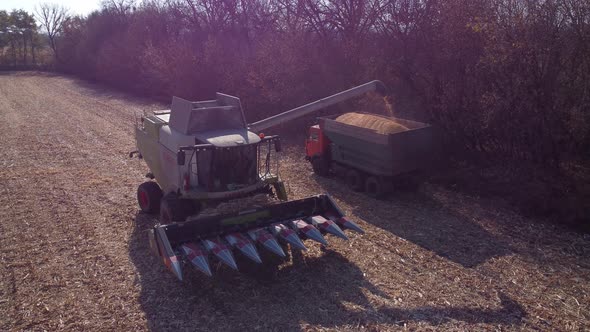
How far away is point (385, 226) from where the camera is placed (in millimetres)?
9570

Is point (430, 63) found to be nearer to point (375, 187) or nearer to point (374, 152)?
Answer: point (374, 152)

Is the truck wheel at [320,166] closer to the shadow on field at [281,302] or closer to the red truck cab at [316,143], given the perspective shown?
the red truck cab at [316,143]

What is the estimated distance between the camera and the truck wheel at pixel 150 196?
32.1ft

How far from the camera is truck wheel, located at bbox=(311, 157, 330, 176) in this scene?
1297 cm

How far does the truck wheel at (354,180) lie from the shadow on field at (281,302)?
4198 mm

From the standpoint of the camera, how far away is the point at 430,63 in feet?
45.2

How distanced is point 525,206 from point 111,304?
8546 mm

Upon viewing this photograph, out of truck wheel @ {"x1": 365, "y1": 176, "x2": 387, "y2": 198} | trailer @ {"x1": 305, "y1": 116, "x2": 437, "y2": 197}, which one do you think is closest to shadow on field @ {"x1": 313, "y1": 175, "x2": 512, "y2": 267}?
truck wheel @ {"x1": 365, "y1": 176, "x2": 387, "y2": 198}

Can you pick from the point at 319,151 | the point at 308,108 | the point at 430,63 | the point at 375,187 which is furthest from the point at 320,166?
the point at 430,63

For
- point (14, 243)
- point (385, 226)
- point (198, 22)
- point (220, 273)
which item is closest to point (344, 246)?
point (385, 226)

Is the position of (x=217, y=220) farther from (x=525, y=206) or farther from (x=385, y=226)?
(x=525, y=206)

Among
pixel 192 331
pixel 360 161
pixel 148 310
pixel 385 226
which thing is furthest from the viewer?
pixel 360 161

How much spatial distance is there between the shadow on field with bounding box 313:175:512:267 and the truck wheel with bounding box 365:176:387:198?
158 millimetres

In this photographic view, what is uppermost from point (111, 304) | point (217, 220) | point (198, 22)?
point (198, 22)
